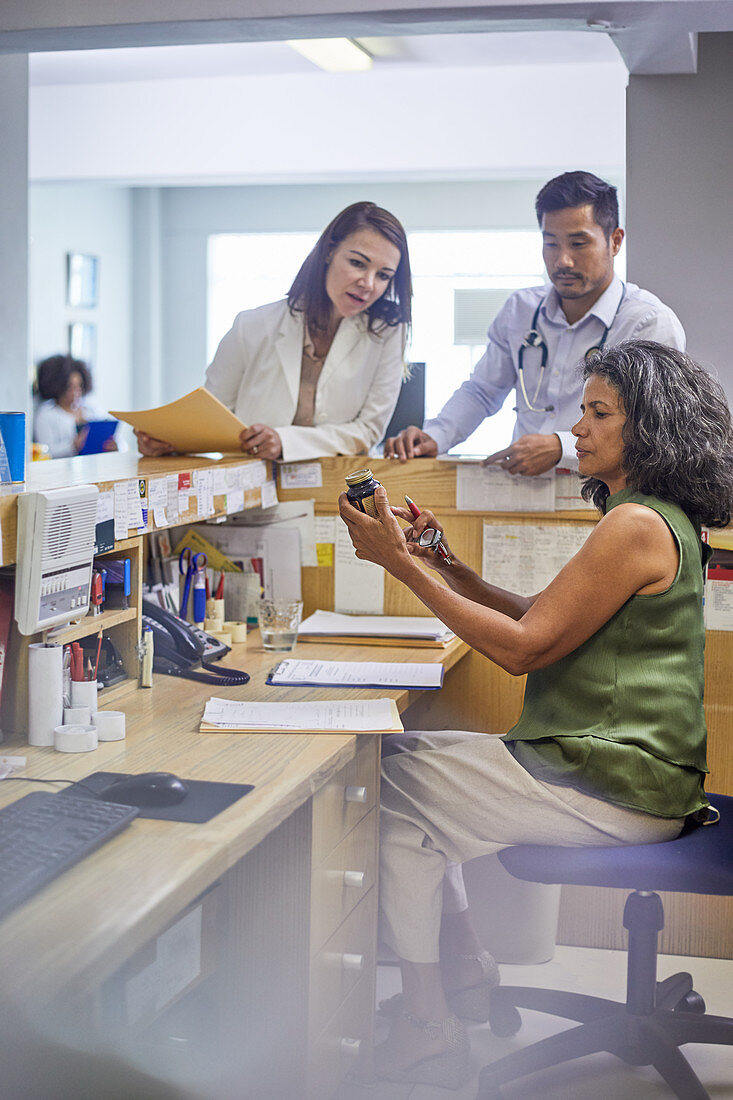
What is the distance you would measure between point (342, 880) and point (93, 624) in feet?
1.87

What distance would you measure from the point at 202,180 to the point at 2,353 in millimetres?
3754

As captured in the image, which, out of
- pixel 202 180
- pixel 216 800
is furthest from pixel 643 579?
pixel 202 180

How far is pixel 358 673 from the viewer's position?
2.10m

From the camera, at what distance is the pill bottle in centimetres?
178

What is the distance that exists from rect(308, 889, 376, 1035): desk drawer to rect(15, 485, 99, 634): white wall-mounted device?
64 centimetres

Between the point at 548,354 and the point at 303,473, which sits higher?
the point at 548,354

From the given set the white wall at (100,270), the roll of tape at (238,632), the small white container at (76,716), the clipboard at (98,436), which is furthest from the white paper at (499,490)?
the white wall at (100,270)

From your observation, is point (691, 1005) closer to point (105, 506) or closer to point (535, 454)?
point (535, 454)

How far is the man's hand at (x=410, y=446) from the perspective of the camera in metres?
2.57

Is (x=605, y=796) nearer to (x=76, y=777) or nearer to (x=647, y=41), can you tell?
(x=76, y=777)

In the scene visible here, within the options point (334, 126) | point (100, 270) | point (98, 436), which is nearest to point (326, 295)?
point (98, 436)

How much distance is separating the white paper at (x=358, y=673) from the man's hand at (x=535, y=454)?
0.52m

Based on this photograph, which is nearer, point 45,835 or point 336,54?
point 45,835

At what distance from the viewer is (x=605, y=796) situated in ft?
5.68
